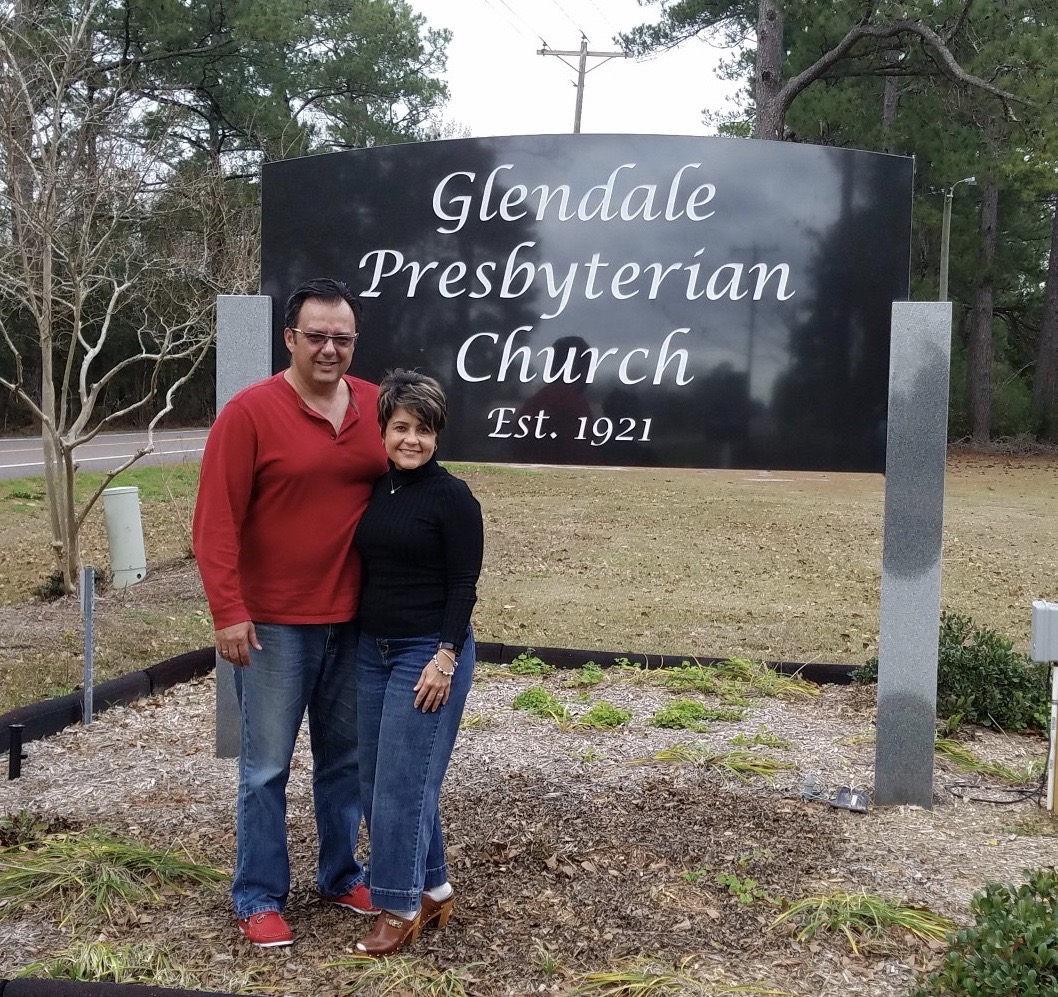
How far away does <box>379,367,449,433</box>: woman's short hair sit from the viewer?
291cm

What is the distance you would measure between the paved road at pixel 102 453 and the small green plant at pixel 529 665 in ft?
32.7

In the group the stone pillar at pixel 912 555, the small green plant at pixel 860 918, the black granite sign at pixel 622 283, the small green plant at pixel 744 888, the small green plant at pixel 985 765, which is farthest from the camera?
the small green plant at pixel 985 765

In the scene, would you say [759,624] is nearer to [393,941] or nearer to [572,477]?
[393,941]

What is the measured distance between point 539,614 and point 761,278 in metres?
4.49

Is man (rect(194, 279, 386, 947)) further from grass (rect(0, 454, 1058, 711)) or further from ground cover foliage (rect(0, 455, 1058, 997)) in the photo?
grass (rect(0, 454, 1058, 711))

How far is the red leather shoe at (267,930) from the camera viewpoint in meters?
3.13

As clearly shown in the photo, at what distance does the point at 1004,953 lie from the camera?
2.61 m

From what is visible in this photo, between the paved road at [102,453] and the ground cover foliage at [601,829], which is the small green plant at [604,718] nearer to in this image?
the ground cover foliage at [601,829]

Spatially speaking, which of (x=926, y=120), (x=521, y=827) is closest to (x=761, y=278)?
(x=521, y=827)

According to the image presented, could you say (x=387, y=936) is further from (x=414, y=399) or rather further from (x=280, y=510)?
(x=414, y=399)

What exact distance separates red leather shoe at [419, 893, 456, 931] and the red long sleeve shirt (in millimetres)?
858

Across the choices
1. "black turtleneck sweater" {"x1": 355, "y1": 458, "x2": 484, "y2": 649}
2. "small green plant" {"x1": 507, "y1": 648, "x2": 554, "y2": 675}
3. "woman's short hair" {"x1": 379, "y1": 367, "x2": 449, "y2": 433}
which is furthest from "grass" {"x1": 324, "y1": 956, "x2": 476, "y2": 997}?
"small green plant" {"x1": 507, "y1": 648, "x2": 554, "y2": 675}

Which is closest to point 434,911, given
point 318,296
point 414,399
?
point 414,399

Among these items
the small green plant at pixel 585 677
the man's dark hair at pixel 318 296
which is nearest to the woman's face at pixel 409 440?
the man's dark hair at pixel 318 296
